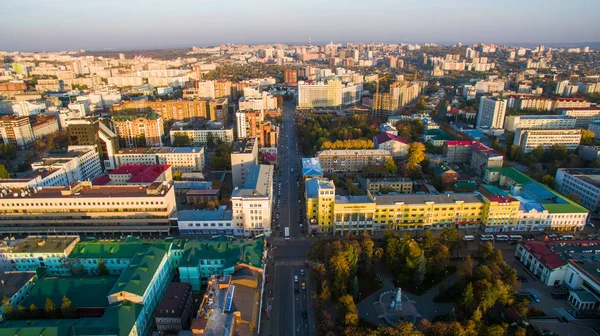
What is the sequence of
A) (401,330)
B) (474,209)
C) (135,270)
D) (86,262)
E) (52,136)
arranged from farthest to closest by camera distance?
(52,136) → (474,209) → (86,262) → (135,270) → (401,330)

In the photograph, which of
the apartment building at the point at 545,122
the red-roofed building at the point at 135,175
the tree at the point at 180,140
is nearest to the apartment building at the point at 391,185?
the red-roofed building at the point at 135,175

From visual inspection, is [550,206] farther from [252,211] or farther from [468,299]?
[252,211]

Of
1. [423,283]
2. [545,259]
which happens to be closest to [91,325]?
[423,283]

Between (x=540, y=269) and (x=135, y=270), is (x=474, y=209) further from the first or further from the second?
(x=135, y=270)

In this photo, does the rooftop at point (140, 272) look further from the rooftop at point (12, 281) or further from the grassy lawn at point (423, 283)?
the grassy lawn at point (423, 283)

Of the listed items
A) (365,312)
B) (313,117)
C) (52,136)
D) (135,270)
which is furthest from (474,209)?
(52,136)

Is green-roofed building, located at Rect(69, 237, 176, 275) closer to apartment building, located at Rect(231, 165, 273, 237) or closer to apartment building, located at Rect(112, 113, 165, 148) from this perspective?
apartment building, located at Rect(231, 165, 273, 237)
